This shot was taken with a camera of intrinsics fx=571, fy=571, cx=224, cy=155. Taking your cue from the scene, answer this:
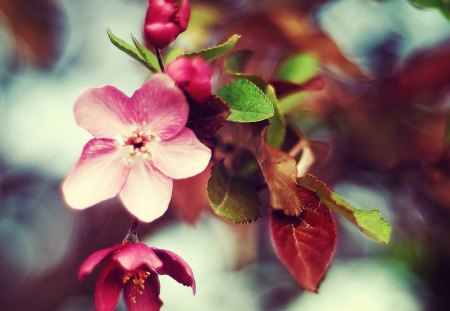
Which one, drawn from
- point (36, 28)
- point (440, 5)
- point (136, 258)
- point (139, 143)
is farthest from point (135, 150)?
point (36, 28)

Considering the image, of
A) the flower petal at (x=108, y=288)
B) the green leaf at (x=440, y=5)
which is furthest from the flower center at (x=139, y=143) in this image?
the green leaf at (x=440, y=5)

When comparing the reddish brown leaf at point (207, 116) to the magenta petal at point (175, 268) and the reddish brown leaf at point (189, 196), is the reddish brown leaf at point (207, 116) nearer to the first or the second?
the magenta petal at point (175, 268)

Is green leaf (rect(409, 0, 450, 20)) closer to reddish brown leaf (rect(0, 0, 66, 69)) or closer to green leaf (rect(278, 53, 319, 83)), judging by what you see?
green leaf (rect(278, 53, 319, 83))

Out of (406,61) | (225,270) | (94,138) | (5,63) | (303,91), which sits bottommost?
(225,270)

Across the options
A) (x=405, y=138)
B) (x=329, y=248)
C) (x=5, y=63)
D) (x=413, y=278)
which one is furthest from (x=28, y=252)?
(x=329, y=248)

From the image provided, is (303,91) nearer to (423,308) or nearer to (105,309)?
(105,309)

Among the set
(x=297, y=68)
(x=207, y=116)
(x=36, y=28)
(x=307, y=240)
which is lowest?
(x=36, y=28)

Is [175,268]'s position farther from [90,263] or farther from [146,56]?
[146,56]

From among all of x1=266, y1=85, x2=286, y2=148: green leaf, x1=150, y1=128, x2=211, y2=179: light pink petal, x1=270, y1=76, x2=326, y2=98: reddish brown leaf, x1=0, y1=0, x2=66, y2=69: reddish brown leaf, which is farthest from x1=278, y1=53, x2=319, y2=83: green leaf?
x1=0, y1=0, x2=66, y2=69: reddish brown leaf
